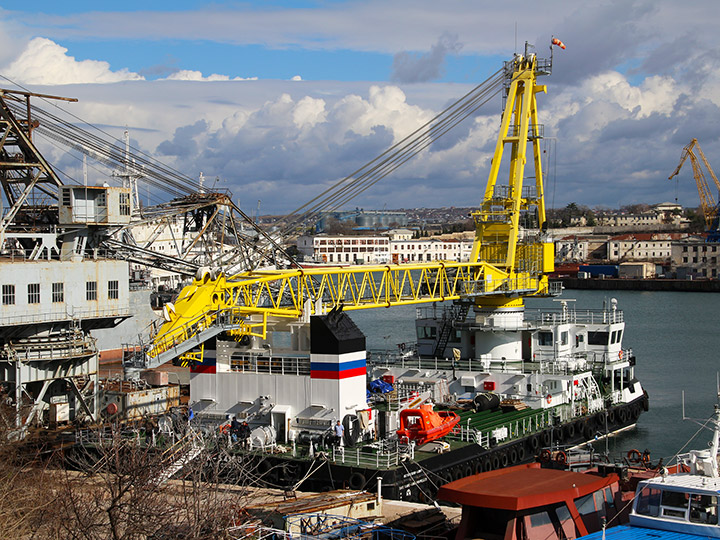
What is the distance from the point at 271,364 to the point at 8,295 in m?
9.26

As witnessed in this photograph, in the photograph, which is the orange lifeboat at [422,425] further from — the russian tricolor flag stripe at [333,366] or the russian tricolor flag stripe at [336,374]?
the russian tricolor flag stripe at [333,366]

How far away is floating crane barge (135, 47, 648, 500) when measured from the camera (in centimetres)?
2361

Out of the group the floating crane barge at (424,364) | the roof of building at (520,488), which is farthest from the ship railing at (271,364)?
the roof of building at (520,488)

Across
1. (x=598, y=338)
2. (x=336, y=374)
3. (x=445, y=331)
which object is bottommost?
(x=598, y=338)

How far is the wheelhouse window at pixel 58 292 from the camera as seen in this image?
29109mm

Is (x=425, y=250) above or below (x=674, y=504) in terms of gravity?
above

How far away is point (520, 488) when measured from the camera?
610 inches

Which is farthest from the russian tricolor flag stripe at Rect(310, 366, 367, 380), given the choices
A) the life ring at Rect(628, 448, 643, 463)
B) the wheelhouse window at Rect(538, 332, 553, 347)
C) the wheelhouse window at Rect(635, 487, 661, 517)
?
the wheelhouse window at Rect(538, 332, 553, 347)

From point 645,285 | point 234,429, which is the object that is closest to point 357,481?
point 234,429

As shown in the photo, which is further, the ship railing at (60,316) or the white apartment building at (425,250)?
the white apartment building at (425,250)

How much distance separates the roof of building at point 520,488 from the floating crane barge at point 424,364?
538cm

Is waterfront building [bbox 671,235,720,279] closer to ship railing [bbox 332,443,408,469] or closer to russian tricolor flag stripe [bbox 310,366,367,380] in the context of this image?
russian tricolor flag stripe [bbox 310,366,367,380]

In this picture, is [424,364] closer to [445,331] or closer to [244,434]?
[445,331]

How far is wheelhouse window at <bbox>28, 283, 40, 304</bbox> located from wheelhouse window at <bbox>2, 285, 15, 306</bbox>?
614 mm
